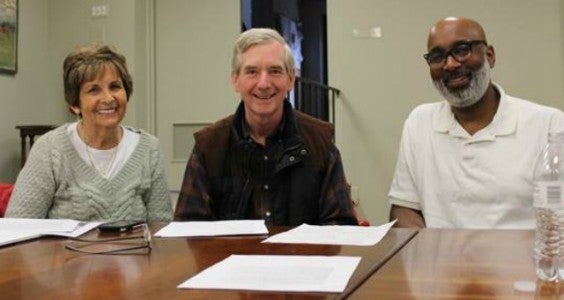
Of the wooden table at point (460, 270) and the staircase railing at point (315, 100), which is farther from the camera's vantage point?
the staircase railing at point (315, 100)

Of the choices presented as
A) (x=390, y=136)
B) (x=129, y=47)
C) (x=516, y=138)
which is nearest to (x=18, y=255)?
(x=516, y=138)

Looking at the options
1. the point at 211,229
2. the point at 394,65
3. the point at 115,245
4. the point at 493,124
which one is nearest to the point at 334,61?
the point at 394,65

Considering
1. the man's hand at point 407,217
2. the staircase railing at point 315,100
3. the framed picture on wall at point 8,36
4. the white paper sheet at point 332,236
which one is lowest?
the man's hand at point 407,217

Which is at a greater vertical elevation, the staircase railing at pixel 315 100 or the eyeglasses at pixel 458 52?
the eyeglasses at pixel 458 52

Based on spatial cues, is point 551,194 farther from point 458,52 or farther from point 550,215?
point 458,52

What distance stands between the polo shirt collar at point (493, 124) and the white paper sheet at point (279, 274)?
99cm

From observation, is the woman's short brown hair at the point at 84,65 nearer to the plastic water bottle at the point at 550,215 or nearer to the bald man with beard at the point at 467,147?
the bald man with beard at the point at 467,147

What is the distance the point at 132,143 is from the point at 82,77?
0.91 ft

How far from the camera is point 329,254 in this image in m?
1.14

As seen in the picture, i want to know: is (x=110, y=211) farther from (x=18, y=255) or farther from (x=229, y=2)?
(x=229, y=2)

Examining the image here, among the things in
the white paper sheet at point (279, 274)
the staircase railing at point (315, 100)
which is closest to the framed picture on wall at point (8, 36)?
the staircase railing at point (315, 100)

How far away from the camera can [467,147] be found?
6.35 ft

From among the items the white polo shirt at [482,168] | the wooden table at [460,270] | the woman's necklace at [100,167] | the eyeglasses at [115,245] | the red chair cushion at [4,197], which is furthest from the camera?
the red chair cushion at [4,197]

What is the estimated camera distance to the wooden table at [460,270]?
851mm
